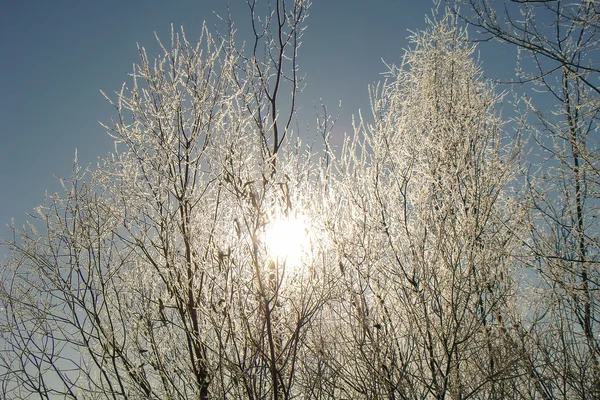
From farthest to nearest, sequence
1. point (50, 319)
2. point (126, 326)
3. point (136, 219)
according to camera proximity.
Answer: point (50, 319)
point (126, 326)
point (136, 219)

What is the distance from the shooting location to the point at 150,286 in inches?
160

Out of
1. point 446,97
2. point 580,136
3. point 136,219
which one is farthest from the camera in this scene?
point 446,97

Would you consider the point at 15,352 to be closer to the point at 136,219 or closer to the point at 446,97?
the point at 136,219

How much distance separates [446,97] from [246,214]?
3411mm

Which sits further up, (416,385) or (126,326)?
(126,326)

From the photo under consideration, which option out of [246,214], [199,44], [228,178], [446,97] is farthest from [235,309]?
[446,97]

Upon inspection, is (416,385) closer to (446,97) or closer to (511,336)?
(511,336)

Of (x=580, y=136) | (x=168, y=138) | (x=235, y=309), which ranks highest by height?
(x=580, y=136)

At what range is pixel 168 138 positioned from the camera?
370cm

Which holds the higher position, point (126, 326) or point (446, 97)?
point (446, 97)

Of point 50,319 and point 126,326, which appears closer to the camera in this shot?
point 126,326

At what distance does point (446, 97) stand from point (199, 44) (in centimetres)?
300

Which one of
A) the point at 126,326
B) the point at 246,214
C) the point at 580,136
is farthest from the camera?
the point at 580,136

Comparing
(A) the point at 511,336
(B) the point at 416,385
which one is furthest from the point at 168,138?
(A) the point at 511,336
